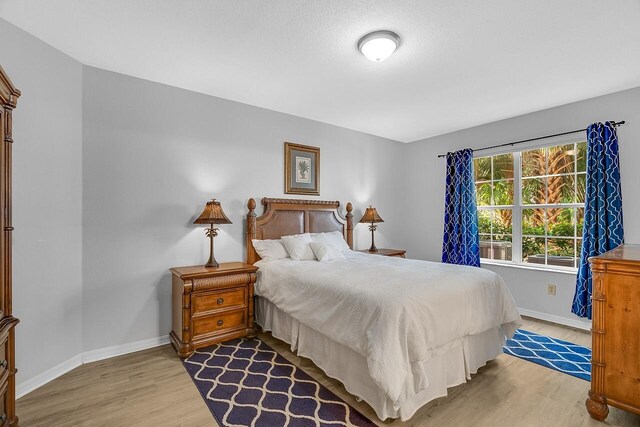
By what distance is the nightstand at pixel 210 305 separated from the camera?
2.61 m

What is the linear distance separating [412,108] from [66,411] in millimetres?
4052

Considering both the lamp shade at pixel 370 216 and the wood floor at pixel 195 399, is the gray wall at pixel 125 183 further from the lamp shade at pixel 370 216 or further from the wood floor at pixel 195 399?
the lamp shade at pixel 370 216

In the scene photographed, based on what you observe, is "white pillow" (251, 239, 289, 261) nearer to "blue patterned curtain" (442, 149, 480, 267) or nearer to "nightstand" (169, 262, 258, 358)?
"nightstand" (169, 262, 258, 358)

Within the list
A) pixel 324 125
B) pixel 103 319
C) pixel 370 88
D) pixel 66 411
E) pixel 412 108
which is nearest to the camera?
pixel 66 411

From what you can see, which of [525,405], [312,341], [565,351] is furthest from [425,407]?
[565,351]

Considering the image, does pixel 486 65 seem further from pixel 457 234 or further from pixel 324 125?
pixel 457 234

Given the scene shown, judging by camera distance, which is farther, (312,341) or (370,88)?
(370,88)

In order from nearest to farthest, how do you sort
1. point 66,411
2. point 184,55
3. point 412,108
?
1. point 66,411
2. point 184,55
3. point 412,108

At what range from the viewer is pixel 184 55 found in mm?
2445

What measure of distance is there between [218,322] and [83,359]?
3.60 feet

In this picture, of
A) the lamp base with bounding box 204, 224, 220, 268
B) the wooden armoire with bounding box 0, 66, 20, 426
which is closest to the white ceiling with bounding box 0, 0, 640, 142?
the wooden armoire with bounding box 0, 66, 20, 426

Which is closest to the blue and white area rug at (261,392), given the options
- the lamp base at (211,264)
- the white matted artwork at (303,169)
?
the lamp base at (211,264)

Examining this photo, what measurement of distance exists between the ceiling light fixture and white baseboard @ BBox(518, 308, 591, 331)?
137 inches

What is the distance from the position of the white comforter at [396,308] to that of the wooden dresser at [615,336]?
0.61 meters
